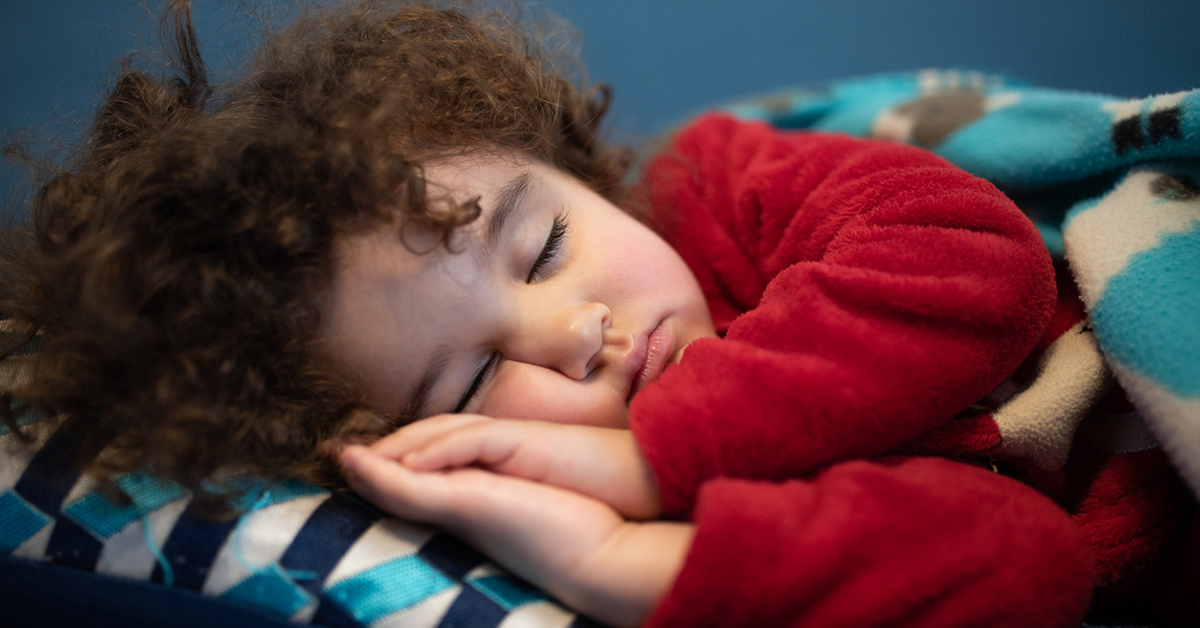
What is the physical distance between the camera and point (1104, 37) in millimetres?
1192

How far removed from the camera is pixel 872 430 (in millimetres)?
567

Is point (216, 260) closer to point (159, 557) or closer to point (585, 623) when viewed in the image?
point (159, 557)

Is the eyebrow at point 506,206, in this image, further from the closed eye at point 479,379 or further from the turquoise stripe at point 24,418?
the turquoise stripe at point 24,418

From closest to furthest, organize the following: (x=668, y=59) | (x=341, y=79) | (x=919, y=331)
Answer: (x=919, y=331) → (x=341, y=79) → (x=668, y=59)

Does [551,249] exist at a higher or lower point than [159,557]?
higher

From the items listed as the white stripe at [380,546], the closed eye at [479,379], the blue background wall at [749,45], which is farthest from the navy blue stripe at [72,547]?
the blue background wall at [749,45]

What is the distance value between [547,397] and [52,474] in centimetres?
43

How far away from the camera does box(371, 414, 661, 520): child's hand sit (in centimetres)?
57

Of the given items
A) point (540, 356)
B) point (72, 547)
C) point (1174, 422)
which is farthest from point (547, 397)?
point (1174, 422)

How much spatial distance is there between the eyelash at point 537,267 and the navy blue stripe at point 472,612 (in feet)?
0.64

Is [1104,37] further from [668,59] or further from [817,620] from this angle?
[817,620]

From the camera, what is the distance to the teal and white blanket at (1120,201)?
578mm

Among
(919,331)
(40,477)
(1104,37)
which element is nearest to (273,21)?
(40,477)

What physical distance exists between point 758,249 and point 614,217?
21 cm
